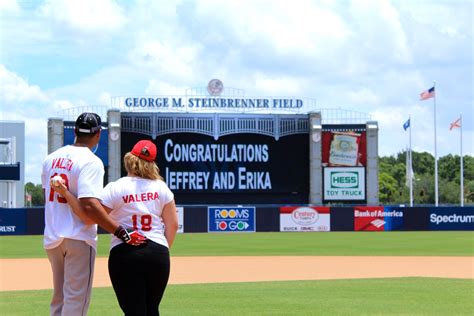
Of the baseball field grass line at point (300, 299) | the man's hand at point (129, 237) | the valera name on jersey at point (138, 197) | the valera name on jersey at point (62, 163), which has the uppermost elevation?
the valera name on jersey at point (62, 163)

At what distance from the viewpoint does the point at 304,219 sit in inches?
1901

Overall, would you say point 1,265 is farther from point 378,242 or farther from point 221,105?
point 221,105

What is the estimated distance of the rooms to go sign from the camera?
5950 centimetres

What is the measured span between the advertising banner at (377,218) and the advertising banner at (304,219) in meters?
1.65

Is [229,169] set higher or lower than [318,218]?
higher

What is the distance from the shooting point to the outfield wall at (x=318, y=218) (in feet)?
155

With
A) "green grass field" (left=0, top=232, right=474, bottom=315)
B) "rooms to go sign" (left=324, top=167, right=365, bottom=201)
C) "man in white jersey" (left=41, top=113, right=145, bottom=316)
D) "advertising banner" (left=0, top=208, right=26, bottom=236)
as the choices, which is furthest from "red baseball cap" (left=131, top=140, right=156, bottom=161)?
"rooms to go sign" (left=324, top=167, right=365, bottom=201)

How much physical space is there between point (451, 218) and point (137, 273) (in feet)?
144

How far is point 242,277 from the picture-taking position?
19516 millimetres

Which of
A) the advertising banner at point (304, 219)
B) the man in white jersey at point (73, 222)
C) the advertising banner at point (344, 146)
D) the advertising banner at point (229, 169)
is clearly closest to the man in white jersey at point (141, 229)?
the man in white jersey at point (73, 222)

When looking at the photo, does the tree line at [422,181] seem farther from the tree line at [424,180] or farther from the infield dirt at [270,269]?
the infield dirt at [270,269]

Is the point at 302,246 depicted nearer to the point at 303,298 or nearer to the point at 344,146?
the point at 303,298

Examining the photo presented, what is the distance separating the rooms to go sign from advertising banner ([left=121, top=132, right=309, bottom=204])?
3.01 meters

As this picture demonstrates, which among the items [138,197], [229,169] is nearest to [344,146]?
[229,169]
